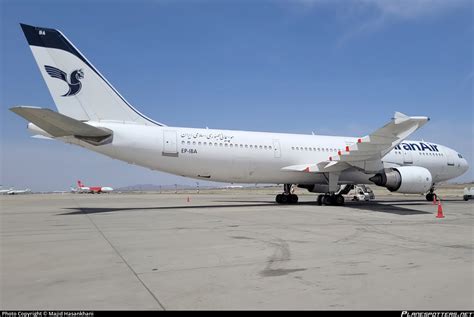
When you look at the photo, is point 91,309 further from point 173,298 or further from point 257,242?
point 257,242

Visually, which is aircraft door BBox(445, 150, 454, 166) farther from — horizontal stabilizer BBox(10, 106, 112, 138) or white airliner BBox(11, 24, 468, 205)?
horizontal stabilizer BBox(10, 106, 112, 138)

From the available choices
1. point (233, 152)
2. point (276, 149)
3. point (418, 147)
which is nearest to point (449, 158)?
point (418, 147)

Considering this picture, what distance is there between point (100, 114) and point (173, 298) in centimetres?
1444

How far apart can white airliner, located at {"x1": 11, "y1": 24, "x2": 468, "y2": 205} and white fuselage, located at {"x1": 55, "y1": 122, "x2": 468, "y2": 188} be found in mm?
44

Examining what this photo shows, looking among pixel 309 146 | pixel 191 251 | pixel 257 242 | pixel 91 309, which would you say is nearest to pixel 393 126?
pixel 309 146

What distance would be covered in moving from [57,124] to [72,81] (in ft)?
8.82

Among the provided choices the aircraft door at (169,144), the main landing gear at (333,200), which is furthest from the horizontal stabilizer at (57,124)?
the main landing gear at (333,200)

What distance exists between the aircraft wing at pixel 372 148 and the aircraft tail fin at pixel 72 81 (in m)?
9.33

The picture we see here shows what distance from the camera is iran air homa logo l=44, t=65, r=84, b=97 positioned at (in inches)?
628

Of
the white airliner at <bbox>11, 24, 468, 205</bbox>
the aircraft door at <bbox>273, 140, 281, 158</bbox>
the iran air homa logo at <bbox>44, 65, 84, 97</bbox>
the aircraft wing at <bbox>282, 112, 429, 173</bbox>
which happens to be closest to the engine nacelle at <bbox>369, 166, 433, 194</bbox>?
the white airliner at <bbox>11, 24, 468, 205</bbox>

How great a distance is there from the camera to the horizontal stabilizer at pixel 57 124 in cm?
1309

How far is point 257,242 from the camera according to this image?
7.94 m

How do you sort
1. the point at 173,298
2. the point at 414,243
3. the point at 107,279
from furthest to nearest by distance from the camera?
the point at 414,243 < the point at 107,279 < the point at 173,298

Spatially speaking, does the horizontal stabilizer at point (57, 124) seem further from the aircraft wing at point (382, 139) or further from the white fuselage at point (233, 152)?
the aircraft wing at point (382, 139)
